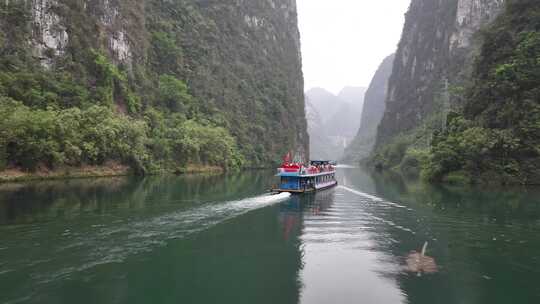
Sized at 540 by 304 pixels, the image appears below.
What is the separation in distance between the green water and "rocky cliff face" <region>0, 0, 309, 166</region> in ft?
147

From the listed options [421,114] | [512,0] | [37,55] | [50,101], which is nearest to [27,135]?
[50,101]

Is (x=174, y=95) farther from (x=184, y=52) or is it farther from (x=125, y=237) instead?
(x=125, y=237)

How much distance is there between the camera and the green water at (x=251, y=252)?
13469 mm

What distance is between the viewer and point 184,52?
120688mm

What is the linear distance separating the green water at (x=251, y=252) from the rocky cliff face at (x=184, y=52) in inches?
1763

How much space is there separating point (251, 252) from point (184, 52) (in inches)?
4364

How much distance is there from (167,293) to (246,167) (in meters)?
102

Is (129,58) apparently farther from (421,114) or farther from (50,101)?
(421,114)

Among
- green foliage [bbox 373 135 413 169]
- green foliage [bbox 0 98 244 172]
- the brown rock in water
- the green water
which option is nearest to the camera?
the green water

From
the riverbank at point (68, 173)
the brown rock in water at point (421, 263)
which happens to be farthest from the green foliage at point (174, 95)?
the brown rock in water at point (421, 263)

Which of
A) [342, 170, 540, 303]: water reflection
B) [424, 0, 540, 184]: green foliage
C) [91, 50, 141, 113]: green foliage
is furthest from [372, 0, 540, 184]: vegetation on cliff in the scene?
[91, 50, 141, 113]: green foliage

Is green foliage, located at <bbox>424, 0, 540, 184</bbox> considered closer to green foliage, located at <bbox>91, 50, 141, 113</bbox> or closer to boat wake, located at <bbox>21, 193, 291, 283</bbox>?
boat wake, located at <bbox>21, 193, 291, 283</bbox>

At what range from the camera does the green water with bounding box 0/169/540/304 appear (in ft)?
44.2

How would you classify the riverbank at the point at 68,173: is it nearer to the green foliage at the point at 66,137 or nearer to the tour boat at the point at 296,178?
the green foliage at the point at 66,137
